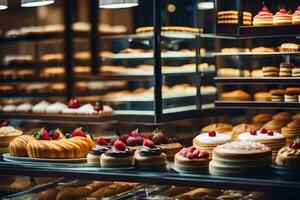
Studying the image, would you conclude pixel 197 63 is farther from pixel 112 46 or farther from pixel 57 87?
pixel 57 87

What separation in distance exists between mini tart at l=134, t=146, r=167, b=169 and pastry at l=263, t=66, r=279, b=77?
2151 millimetres

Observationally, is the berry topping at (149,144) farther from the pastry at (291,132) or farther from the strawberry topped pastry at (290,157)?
the pastry at (291,132)

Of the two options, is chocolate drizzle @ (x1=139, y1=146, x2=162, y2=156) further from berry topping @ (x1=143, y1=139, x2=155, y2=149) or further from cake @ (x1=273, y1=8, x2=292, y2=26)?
cake @ (x1=273, y1=8, x2=292, y2=26)

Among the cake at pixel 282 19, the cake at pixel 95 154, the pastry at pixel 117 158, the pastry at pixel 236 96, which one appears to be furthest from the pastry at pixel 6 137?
the cake at pixel 282 19

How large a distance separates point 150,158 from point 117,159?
220 mm

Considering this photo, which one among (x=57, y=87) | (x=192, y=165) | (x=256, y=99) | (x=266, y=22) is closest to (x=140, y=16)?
(x=57, y=87)

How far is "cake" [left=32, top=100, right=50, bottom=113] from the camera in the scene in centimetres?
754

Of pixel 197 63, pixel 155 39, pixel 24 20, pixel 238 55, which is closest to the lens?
pixel 238 55

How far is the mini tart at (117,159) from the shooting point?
3.87 m

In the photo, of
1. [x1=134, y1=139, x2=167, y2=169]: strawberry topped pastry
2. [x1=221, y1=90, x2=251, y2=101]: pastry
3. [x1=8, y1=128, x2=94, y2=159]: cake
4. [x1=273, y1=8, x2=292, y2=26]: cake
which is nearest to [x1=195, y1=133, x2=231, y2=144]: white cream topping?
[x1=134, y1=139, x2=167, y2=169]: strawberry topped pastry

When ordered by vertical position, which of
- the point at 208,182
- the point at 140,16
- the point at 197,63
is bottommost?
the point at 208,182

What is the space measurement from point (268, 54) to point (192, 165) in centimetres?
222

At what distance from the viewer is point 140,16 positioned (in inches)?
333

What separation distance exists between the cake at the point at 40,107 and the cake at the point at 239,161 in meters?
4.21
